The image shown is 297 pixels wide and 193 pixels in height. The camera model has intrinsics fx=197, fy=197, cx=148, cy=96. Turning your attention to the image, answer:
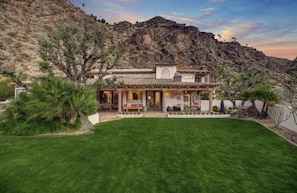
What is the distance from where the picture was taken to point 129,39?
79875mm

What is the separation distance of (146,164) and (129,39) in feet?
255

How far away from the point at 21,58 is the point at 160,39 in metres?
52.3

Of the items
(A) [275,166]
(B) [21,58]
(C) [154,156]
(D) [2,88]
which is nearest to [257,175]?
(A) [275,166]

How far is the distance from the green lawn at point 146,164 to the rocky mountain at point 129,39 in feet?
136

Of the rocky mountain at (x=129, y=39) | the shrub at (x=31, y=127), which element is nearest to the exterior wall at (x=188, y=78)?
the shrub at (x=31, y=127)

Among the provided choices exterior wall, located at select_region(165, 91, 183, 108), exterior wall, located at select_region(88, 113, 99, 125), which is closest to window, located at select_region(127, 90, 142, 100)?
exterior wall, located at select_region(165, 91, 183, 108)

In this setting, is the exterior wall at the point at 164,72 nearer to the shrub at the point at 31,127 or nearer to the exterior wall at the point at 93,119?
the exterior wall at the point at 93,119

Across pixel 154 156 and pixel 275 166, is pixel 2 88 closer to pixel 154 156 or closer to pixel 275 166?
pixel 154 156

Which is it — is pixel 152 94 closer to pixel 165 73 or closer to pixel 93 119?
pixel 165 73

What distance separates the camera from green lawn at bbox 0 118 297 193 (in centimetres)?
511

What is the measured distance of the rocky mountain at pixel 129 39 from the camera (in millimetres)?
51250

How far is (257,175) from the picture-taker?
5867mm

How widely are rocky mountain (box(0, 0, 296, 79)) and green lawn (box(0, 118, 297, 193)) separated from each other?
1638 inches

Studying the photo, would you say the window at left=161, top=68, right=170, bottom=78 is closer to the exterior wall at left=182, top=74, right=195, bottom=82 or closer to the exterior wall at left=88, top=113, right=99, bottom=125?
the exterior wall at left=182, top=74, right=195, bottom=82
